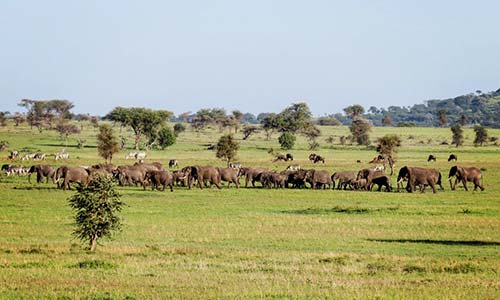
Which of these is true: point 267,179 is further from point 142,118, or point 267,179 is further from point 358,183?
point 142,118

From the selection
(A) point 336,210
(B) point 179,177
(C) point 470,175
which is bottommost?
(A) point 336,210

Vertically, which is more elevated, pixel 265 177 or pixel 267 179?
pixel 265 177

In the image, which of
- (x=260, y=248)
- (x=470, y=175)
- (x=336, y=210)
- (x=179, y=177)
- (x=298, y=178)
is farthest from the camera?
(x=298, y=178)

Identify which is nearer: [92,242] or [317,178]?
[92,242]

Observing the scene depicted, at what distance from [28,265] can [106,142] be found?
168 feet

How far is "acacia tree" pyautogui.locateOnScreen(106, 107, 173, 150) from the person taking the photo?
4592 inches

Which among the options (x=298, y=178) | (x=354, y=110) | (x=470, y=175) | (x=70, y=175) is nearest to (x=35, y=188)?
(x=70, y=175)

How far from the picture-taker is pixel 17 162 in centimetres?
7744

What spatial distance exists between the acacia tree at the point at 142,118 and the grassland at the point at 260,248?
220ft

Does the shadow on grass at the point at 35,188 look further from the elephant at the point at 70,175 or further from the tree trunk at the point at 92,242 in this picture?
the tree trunk at the point at 92,242

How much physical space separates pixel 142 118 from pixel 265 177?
62.5 m

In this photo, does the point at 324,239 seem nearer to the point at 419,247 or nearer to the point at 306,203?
the point at 419,247

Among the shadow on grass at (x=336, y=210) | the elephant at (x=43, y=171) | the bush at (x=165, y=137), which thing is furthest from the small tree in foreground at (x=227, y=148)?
the bush at (x=165, y=137)

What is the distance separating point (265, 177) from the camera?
5678cm
